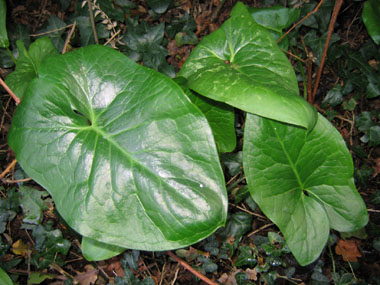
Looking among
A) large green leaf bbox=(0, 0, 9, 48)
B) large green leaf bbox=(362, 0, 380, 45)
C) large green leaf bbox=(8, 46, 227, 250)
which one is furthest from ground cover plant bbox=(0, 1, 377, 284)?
large green leaf bbox=(362, 0, 380, 45)

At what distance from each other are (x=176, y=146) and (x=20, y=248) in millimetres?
Result: 1036

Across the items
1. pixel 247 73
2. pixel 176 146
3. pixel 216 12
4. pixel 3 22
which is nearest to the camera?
pixel 176 146

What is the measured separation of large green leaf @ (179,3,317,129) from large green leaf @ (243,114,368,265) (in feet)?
0.46

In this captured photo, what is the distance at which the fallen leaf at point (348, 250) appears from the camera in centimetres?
130

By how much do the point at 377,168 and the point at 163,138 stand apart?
113 centimetres

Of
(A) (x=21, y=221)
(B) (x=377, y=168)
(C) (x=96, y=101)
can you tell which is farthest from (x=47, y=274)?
(B) (x=377, y=168)

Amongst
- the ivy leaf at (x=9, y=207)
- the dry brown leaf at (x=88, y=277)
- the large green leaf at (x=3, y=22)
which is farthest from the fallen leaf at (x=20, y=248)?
the large green leaf at (x=3, y=22)

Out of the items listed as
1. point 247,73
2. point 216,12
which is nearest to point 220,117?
point 247,73

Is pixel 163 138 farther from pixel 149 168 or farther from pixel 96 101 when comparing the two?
pixel 96 101

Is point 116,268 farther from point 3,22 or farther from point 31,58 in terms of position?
point 3,22

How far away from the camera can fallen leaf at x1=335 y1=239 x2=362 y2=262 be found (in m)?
1.30

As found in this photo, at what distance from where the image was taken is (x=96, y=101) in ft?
3.04

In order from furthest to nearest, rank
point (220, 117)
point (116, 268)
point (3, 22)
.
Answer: point (116, 268) < point (3, 22) < point (220, 117)

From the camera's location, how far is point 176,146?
2.70ft
